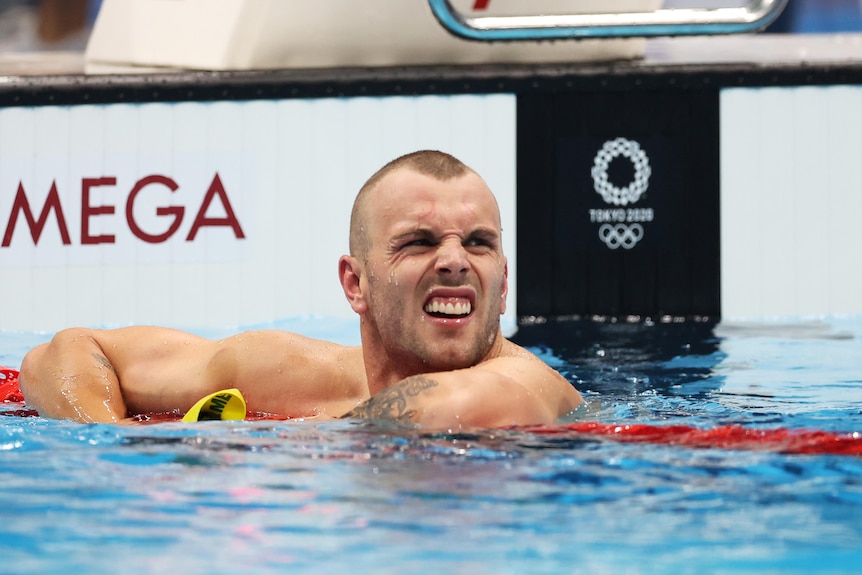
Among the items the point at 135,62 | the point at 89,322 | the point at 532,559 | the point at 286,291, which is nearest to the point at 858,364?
the point at 286,291

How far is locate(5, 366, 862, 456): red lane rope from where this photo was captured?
2377 mm

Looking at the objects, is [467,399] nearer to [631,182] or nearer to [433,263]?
[433,263]

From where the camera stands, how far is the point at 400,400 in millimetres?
2473

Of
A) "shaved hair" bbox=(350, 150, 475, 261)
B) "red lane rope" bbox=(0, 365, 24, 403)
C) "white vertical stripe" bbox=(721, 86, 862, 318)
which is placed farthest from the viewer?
"white vertical stripe" bbox=(721, 86, 862, 318)

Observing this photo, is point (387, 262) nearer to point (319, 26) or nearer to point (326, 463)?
point (326, 463)

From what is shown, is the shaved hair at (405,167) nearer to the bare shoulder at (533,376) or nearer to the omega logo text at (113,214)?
the bare shoulder at (533,376)

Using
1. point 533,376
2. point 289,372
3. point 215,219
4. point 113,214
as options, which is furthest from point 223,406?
point 113,214

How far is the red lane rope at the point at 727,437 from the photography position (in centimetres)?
238

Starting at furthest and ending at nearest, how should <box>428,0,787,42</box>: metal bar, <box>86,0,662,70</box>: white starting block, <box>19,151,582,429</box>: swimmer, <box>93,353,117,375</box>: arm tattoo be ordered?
<box>86,0,662,70</box>: white starting block, <box>428,0,787,42</box>: metal bar, <box>93,353,117,375</box>: arm tattoo, <box>19,151,582,429</box>: swimmer

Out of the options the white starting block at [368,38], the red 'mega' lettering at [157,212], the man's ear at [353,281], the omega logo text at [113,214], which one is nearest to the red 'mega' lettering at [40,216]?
the omega logo text at [113,214]

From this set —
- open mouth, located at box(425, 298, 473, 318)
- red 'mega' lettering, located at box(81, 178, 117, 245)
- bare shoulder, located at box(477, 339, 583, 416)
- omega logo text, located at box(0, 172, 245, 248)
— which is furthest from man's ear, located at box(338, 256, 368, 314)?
red 'mega' lettering, located at box(81, 178, 117, 245)

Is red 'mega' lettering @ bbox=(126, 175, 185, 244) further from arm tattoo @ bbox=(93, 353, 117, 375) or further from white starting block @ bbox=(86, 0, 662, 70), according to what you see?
arm tattoo @ bbox=(93, 353, 117, 375)

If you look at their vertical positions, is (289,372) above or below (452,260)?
below

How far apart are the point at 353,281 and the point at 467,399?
49 cm
